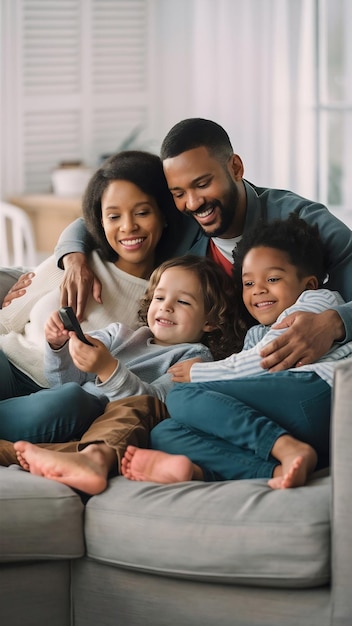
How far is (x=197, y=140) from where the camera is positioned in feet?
8.11

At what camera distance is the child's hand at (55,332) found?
2340mm

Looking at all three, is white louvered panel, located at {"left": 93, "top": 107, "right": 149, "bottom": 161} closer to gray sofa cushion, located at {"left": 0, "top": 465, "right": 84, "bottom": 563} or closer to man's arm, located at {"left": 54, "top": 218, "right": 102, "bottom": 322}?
man's arm, located at {"left": 54, "top": 218, "right": 102, "bottom": 322}

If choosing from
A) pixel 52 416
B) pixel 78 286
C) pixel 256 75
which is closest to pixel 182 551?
pixel 52 416

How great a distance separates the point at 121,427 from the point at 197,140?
0.75 metres

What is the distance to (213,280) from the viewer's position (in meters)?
2.42

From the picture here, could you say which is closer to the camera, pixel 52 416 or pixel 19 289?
pixel 52 416

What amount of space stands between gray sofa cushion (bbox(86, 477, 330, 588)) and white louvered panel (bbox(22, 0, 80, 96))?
10.1 feet

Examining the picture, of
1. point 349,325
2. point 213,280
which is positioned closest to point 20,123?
point 213,280

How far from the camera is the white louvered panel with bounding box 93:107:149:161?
16.1 feet

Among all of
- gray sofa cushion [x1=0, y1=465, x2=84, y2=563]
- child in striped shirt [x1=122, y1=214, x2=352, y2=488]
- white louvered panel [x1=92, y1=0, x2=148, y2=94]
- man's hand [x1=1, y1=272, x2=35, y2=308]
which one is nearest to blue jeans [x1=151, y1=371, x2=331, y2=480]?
child in striped shirt [x1=122, y1=214, x2=352, y2=488]

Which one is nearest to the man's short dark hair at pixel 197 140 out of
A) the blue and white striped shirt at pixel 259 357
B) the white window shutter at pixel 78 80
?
the blue and white striped shirt at pixel 259 357

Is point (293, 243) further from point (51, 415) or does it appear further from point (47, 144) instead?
point (47, 144)

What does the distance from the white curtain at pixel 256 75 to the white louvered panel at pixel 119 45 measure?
0.43 feet

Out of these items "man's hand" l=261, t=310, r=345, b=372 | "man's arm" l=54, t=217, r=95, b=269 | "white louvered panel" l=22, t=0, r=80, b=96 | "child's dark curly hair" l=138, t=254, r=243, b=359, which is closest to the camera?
"man's hand" l=261, t=310, r=345, b=372
